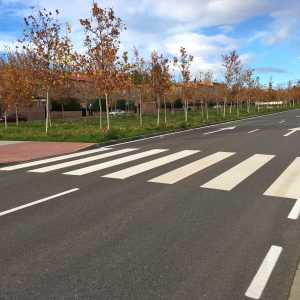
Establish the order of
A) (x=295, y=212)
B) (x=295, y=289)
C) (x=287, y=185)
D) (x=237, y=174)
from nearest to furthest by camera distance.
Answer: (x=295, y=289) → (x=295, y=212) → (x=287, y=185) → (x=237, y=174)

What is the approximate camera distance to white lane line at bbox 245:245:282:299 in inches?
143

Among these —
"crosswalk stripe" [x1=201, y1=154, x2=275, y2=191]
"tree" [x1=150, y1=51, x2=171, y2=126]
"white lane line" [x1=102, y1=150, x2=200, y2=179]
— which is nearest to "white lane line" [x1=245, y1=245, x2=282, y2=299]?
"crosswalk stripe" [x1=201, y1=154, x2=275, y2=191]

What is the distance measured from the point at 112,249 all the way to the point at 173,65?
24282mm

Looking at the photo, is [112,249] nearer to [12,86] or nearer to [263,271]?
[263,271]

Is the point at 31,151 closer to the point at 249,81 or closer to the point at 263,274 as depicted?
the point at 263,274

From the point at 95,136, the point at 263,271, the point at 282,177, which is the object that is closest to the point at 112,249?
the point at 263,271

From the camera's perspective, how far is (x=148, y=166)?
10383mm

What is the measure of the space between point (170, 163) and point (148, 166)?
728 mm

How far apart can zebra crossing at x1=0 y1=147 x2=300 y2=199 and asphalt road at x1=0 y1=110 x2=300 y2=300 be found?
0.06m

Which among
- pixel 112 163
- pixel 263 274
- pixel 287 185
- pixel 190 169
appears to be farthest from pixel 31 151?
pixel 263 274

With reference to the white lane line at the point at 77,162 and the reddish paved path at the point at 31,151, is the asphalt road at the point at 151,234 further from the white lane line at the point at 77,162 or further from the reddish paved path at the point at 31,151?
the reddish paved path at the point at 31,151

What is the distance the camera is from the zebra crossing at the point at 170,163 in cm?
798

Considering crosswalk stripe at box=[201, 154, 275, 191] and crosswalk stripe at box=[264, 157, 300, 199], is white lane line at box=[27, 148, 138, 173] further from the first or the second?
crosswalk stripe at box=[264, 157, 300, 199]

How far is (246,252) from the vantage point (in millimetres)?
4559
